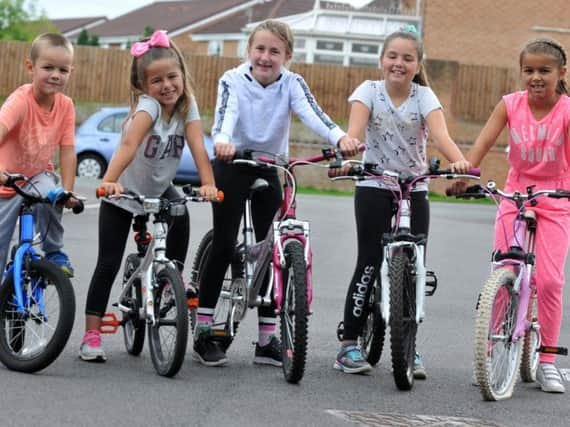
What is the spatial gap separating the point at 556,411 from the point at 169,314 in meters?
1.99

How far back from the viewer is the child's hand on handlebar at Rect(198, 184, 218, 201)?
6.95m

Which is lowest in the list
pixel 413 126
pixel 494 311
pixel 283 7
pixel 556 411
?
pixel 556 411

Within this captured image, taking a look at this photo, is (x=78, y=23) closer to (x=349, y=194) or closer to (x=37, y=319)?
(x=349, y=194)

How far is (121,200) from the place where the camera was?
289 inches

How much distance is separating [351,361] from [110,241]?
1425mm

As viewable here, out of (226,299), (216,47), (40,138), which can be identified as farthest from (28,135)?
(216,47)

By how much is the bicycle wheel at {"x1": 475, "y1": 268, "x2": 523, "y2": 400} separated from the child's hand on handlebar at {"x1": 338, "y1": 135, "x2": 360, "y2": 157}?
919 mm

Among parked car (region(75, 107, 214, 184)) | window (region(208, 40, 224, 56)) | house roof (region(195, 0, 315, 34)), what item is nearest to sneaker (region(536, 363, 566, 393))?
parked car (region(75, 107, 214, 184))

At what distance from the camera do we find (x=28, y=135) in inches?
287

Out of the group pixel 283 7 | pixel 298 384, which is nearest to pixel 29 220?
pixel 298 384

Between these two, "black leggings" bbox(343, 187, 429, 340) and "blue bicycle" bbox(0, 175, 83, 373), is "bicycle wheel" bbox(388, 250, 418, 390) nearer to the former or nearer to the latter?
"black leggings" bbox(343, 187, 429, 340)

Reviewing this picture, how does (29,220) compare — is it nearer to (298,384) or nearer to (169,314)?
(169,314)

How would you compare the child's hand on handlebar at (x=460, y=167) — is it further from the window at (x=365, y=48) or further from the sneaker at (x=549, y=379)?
the window at (x=365, y=48)

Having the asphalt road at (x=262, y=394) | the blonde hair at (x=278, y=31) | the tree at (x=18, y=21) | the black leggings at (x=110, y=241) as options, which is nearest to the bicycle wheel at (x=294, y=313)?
the asphalt road at (x=262, y=394)
